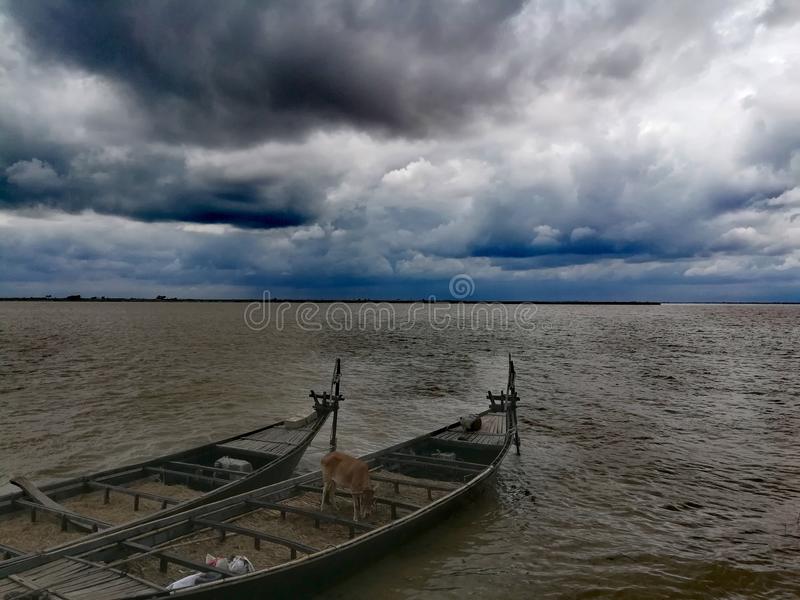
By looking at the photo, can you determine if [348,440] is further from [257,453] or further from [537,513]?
[537,513]

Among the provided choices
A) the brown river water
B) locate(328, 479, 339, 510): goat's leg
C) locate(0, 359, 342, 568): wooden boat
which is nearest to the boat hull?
the brown river water

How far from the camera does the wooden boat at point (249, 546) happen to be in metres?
6.68

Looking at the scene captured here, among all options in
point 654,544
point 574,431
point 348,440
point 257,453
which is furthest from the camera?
point 574,431

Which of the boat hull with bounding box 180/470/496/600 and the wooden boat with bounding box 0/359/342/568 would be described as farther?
the wooden boat with bounding box 0/359/342/568

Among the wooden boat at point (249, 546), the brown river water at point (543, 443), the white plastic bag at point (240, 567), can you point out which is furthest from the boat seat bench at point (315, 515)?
the white plastic bag at point (240, 567)

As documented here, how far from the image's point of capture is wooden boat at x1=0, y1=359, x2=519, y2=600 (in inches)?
263

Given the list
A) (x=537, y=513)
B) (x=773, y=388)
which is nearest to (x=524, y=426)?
(x=537, y=513)

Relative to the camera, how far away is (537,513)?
13148 mm

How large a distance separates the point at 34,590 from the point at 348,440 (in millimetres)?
15100

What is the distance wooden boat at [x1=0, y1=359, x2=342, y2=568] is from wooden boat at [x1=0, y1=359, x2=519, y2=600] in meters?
0.83

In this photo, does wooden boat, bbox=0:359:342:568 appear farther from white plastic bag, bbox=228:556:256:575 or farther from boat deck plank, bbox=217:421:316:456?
white plastic bag, bbox=228:556:256:575

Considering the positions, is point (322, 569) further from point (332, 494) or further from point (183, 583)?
point (332, 494)

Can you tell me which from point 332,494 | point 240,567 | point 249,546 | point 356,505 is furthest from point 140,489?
point 240,567

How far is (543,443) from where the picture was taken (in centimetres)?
2058
